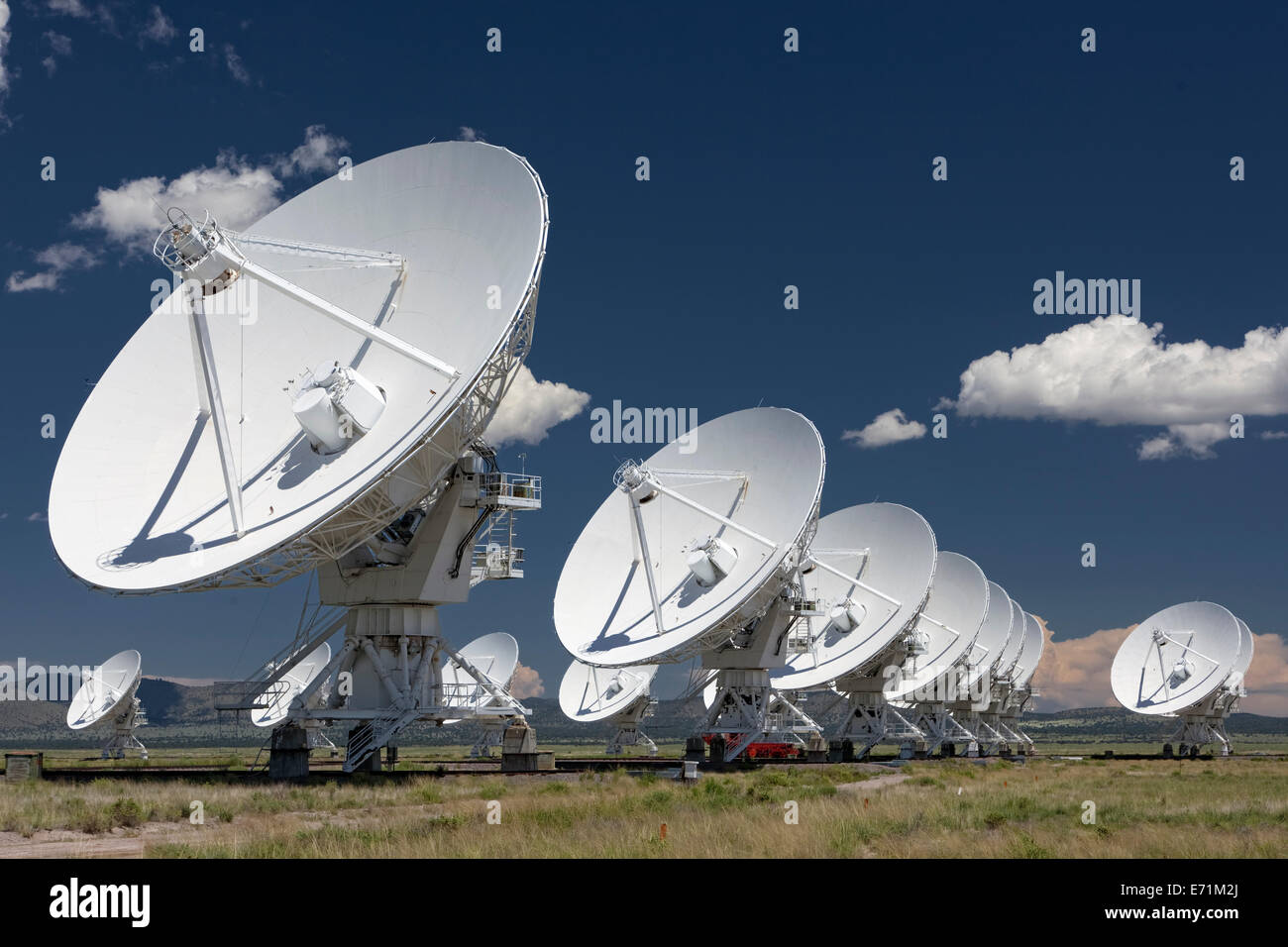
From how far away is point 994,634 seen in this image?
3054 inches

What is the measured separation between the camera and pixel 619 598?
44.2 metres

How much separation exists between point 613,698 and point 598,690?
133 cm

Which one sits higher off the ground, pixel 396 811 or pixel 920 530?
pixel 920 530

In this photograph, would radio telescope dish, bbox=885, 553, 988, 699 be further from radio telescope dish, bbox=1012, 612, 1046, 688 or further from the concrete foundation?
Result: the concrete foundation

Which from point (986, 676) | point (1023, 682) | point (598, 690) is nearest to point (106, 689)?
point (598, 690)

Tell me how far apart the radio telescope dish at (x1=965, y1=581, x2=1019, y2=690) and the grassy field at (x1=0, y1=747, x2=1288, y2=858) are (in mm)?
36647

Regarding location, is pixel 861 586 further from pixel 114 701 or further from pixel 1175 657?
pixel 114 701

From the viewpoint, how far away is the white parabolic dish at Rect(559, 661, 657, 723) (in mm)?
62844

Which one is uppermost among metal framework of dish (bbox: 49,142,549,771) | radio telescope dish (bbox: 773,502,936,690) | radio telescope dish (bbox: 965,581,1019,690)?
metal framework of dish (bbox: 49,142,549,771)

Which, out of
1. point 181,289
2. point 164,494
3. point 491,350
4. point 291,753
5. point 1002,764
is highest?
point 181,289

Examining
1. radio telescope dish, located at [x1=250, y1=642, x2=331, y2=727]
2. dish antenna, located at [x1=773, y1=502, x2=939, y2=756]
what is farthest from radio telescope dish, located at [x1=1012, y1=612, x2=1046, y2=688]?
radio telescope dish, located at [x1=250, y1=642, x2=331, y2=727]

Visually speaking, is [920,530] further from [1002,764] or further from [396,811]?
[396,811]
